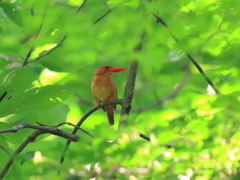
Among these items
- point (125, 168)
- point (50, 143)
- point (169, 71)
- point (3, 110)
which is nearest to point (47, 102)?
point (3, 110)

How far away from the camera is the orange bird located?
13.8 ft

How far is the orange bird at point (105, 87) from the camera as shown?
13.8 feet

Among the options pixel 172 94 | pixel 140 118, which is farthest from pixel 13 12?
pixel 172 94

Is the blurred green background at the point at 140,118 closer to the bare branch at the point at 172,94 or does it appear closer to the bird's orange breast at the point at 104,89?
the bird's orange breast at the point at 104,89

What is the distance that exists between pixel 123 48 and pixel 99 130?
428 mm

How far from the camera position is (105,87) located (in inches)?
166

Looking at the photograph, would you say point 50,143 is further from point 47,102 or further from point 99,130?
point 99,130

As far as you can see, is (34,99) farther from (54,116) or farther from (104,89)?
(104,89)

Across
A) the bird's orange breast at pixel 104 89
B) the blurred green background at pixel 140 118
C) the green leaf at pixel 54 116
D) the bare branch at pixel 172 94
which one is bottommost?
the bare branch at pixel 172 94

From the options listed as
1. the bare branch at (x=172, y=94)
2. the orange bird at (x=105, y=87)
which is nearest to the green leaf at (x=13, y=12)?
the orange bird at (x=105, y=87)

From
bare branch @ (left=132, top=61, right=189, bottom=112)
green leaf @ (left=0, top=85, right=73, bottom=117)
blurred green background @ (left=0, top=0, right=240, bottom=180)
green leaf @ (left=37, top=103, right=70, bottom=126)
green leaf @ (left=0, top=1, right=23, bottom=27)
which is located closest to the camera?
blurred green background @ (left=0, top=0, right=240, bottom=180)

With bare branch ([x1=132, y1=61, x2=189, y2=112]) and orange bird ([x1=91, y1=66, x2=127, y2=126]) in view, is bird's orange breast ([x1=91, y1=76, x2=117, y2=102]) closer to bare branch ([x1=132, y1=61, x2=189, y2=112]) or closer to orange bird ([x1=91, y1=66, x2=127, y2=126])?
orange bird ([x1=91, y1=66, x2=127, y2=126])

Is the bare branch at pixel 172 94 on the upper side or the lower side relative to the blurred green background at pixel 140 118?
lower

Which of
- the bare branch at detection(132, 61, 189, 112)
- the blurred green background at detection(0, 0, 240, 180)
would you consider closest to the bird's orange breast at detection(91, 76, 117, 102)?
the bare branch at detection(132, 61, 189, 112)
